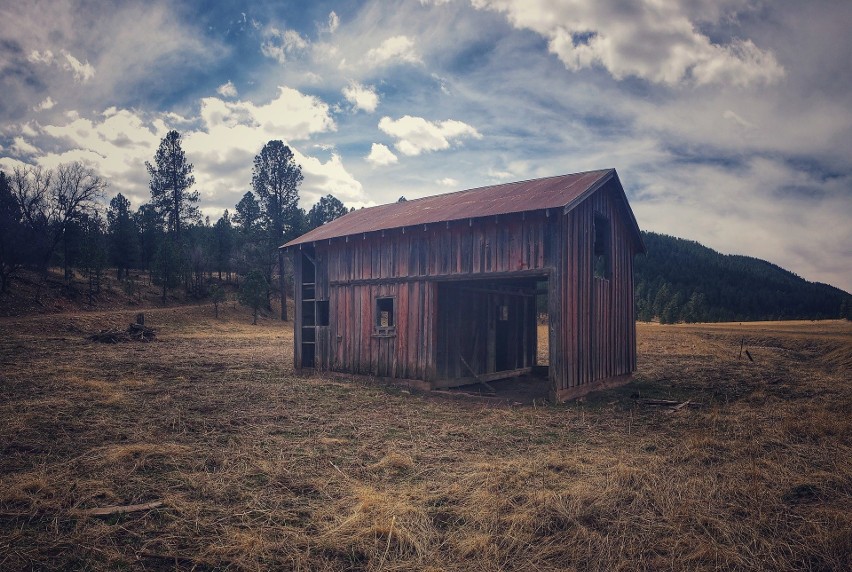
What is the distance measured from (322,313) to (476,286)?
17.4ft

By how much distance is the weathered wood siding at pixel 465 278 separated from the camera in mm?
11609

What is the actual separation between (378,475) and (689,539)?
139 inches

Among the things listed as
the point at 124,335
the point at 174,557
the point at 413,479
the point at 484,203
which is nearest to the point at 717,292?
the point at 484,203

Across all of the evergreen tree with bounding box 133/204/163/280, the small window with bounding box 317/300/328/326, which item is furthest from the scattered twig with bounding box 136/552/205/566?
the evergreen tree with bounding box 133/204/163/280

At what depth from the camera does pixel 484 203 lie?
13.7 meters

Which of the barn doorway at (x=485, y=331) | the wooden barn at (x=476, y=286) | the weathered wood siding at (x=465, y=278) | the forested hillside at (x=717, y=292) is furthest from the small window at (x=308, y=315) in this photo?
the forested hillside at (x=717, y=292)

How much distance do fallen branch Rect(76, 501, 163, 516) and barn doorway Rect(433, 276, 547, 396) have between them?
28.7ft

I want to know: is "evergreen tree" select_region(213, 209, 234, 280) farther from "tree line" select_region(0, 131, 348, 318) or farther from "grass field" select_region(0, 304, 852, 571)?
"grass field" select_region(0, 304, 852, 571)

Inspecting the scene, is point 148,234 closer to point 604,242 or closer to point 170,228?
point 170,228

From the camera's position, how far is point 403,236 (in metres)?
14.0

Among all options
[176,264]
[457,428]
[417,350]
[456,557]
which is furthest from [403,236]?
[176,264]

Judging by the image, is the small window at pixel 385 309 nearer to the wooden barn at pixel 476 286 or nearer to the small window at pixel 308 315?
the wooden barn at pixel 476 286

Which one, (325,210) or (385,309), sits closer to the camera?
(385,309)

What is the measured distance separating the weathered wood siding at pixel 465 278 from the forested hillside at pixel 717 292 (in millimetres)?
54547
